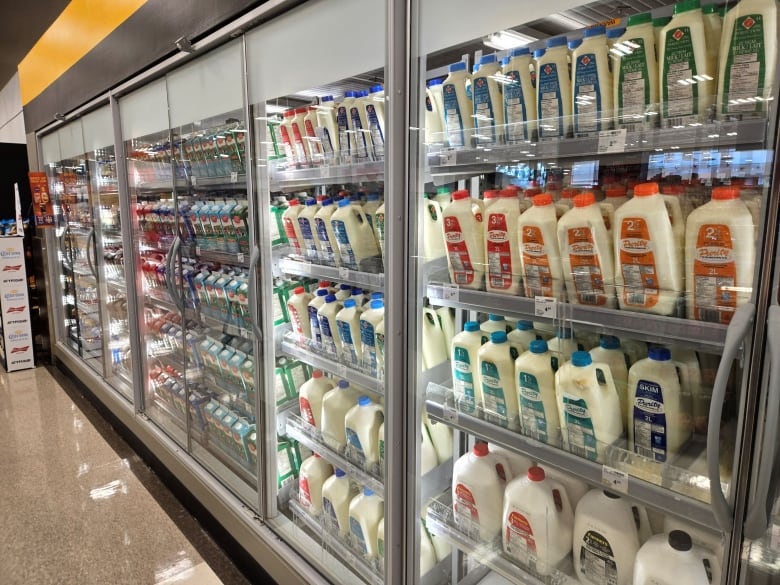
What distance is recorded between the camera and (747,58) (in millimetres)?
1015

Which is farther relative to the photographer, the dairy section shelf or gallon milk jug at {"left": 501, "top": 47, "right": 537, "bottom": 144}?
gallon milk jug at {"left": 501, "top": 47, "right": 537, "bottom": 144}

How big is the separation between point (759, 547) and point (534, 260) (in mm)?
803

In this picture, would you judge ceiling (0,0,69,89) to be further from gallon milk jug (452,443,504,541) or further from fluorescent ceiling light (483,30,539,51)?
gallon milk jug (452,443,504,541)

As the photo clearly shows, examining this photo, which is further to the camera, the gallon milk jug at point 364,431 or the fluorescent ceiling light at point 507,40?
the gallon milk jug at point 364,431

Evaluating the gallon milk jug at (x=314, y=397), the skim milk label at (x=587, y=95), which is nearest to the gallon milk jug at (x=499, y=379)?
the skim milk label at (x=587, y=95)

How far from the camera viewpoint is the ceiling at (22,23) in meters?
4.39

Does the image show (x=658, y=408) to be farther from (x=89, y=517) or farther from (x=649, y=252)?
(x=89, y=517)

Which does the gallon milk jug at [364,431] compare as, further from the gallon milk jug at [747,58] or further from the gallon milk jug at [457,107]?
the gallon milk jug at [747,58]

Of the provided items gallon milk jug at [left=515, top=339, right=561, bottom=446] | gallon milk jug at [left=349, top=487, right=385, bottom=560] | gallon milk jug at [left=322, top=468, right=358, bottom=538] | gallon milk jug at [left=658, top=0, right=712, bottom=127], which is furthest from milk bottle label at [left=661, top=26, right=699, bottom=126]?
gallon milk jug at [left=322, top=468, right=358, bottom=538]

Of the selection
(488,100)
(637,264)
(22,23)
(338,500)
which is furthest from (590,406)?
(22,23)

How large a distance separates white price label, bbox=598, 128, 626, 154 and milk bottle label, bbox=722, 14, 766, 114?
0.67 feet

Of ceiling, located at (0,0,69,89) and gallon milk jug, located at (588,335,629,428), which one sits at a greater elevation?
ceiling, located at (0,0,69,89)

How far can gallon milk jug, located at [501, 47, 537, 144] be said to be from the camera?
1.39 meters

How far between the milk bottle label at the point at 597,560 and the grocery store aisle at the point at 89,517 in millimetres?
1789
